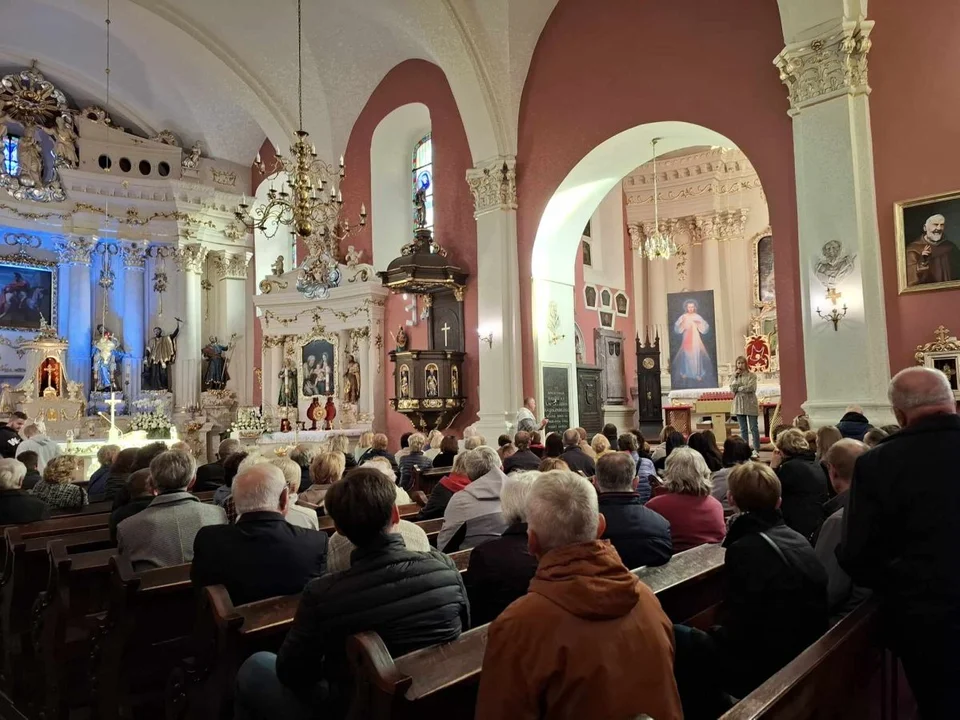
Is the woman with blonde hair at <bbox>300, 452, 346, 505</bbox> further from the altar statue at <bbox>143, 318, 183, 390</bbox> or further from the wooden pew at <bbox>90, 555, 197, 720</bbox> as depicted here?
the altar statue at <bbox>143, 318, 183, 390</bbox>

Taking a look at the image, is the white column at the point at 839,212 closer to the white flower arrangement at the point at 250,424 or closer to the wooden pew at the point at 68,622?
the wooden pew at the point at 68,622

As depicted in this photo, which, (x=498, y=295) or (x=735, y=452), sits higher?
(x=498, y=295)

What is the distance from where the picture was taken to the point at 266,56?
45.9 ft

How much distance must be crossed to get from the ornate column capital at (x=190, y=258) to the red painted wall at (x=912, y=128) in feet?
45.5

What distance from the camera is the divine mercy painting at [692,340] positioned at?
631 inches

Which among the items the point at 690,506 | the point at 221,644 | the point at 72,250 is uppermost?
the point at 72,250

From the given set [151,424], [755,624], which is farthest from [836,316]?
[151,424]

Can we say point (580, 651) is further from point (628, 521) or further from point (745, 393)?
point (745, 393)

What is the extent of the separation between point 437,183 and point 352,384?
13.4 feet

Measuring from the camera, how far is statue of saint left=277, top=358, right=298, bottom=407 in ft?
48.1

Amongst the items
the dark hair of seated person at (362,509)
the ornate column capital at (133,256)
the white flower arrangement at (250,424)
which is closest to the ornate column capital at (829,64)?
the dark hair of seated person at (362,509)

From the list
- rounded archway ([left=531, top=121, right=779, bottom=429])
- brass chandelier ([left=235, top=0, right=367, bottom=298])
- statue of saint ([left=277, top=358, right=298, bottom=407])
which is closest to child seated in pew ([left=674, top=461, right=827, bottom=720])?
brass chandelier ([left=235, top=0, right=367, bottom=298])

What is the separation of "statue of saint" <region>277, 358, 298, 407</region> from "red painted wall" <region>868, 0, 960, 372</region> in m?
10.8

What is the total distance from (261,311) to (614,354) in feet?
25.2
